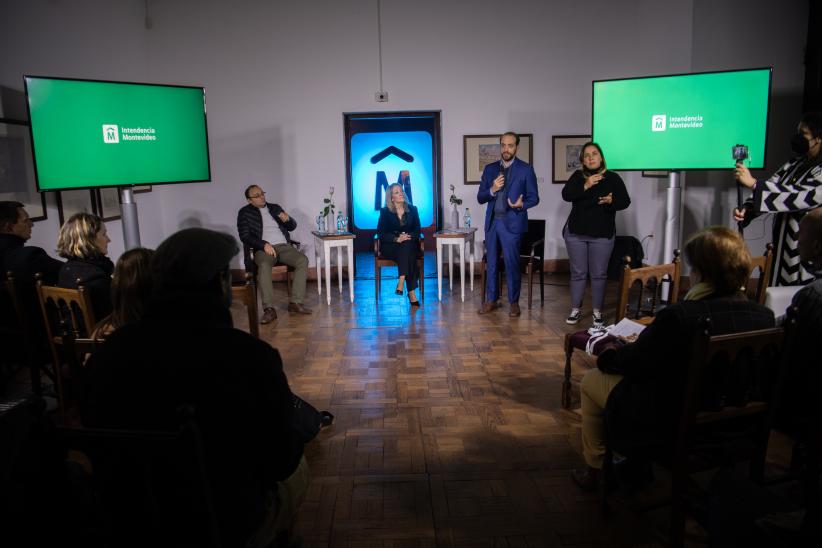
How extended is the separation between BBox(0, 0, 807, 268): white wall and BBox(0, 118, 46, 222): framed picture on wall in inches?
87.8

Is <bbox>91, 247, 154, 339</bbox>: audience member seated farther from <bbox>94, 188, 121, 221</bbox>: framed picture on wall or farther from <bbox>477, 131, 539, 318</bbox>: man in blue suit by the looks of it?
<bbox>94, 188, 121, 221</bbox>: framed picture on wall

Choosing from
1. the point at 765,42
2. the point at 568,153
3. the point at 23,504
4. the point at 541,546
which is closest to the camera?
the point at 23,504

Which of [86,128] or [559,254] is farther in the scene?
[559,254]

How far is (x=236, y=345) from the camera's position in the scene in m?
1.50

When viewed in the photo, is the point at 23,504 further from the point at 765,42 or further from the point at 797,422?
the point at 765,42

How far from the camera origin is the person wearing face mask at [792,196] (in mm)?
3578

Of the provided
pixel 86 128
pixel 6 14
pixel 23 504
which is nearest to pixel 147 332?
pixel 23 504

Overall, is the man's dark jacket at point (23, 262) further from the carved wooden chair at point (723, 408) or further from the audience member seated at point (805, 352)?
the audience member seated at point (805, 352)

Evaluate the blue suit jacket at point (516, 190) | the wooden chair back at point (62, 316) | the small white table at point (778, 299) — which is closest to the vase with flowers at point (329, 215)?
the blue suit jacket at point (516, 190)

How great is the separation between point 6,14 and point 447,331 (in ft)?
13.4

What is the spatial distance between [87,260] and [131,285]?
1.28 metres

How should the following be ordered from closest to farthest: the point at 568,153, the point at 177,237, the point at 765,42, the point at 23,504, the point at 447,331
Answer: the point at 23,504, the point at 177,237, the point at 447,331, the point at 765,42, the point at 568,153

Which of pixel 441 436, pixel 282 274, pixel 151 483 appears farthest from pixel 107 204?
pixel 151 483

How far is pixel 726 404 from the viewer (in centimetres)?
207
